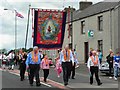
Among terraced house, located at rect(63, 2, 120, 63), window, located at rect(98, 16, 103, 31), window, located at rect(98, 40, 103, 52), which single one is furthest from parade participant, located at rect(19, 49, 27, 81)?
window, located at rect(98, 16, 103, 31)

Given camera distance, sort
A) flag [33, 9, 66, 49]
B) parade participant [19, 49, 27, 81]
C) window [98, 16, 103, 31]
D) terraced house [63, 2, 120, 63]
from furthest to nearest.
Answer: window [98, 16, 103, 31] < terraced house [63, 2, 120, 63] < flag [33, 9, 66, 49] < parade participant [19, 49, 27, 81]

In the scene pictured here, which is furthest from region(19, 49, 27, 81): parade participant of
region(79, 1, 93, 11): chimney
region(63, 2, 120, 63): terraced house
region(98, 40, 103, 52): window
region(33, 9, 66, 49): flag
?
region(79, 1, 93, 11): chimney

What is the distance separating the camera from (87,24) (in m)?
39.6

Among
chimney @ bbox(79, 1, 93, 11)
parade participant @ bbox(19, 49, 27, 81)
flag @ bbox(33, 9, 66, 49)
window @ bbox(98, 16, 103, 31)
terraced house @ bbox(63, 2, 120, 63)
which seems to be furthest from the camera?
chimney @ bbox(79, 1, 93, 11)

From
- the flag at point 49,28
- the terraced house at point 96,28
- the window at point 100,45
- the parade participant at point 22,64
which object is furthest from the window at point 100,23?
the parade participant at point 22,64

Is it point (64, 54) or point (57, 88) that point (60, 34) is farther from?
point (57, 88)

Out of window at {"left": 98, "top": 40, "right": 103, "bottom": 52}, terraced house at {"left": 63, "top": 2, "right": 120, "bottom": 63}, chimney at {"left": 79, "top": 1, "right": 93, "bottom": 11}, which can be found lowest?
window at {"left": 98, "top": 40, "right": 103, "bottom": 52}

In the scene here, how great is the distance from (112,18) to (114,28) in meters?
1.14

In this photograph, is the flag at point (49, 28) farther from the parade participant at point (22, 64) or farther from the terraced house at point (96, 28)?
the terraced house at point (96, 28)

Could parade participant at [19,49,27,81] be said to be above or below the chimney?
below

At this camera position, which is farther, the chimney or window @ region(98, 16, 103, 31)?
the chimney

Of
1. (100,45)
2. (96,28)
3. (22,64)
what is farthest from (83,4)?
(22,64)

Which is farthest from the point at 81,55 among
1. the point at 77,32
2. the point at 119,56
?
the point at 119,56

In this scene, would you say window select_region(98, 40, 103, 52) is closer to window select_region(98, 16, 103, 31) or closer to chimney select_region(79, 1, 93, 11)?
window select_region(98, 16, 103, 31)
